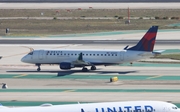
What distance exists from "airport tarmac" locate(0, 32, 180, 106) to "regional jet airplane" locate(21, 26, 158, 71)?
3.73ft

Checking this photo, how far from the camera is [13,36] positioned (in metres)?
118

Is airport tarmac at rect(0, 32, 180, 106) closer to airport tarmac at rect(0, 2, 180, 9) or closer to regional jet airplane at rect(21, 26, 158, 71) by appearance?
regional jet airplane at rect(21, 26, 158, 71)

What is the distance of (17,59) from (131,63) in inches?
662

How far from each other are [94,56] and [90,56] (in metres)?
0.50

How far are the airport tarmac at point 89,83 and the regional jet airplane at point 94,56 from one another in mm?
1136

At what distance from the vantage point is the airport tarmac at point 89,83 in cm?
6034

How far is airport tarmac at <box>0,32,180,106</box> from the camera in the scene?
198 feet

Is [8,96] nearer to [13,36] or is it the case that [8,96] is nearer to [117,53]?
[117,53]

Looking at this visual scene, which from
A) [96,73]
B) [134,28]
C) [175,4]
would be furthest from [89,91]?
[175,4]

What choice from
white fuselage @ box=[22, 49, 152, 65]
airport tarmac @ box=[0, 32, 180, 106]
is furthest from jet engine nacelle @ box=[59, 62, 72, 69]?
white fuselage @ box=[22, 49, 152, 65]

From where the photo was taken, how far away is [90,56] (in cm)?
7800

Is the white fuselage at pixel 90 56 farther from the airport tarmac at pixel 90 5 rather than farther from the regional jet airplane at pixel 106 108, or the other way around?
the airport tarmac at pixel 90 5

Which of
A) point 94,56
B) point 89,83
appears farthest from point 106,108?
point 94,56

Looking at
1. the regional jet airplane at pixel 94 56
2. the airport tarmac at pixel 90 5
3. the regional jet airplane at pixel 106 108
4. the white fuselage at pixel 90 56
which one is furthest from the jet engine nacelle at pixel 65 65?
the airport tarmac at pixel 90 5
